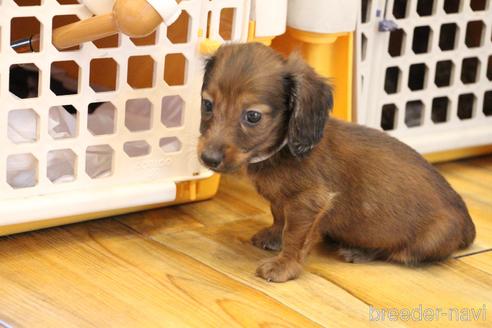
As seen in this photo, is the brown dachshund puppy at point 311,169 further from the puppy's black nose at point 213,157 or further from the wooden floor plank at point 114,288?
the wooden floor plank at point 114,288

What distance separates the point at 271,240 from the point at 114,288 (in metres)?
0.38

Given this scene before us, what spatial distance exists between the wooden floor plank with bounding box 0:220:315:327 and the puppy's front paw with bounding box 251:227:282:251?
0.56 feet

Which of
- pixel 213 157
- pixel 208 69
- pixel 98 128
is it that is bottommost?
pixel 98 128

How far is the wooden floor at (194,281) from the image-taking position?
1.53 meters

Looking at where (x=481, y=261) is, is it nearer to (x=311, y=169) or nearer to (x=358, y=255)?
(x=358, y=255)

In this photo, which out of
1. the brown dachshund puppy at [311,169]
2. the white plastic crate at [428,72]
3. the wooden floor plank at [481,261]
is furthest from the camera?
the white plastic crate at [428,72]

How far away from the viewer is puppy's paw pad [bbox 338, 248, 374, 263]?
5.90ft

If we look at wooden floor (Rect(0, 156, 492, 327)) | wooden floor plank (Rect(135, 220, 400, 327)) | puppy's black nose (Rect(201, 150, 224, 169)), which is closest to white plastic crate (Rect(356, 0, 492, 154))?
wooden floor (Rect(0, 156, 492, 327))

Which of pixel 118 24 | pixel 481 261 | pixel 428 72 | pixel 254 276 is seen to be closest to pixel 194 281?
pixel 254 276

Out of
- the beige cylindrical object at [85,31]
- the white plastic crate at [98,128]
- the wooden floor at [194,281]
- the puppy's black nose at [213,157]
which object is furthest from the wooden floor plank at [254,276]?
the beige cylindrical object at [85,31]

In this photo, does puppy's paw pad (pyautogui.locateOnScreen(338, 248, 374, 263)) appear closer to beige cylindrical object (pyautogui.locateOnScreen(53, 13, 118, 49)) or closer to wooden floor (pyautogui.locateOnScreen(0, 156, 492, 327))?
wooden floor (pyautogui.locateOnScreen(0, 156, 492, 327))

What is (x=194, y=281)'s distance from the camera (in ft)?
5.44

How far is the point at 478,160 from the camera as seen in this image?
247 cm

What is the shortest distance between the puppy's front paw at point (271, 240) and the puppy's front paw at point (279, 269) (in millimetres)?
139
